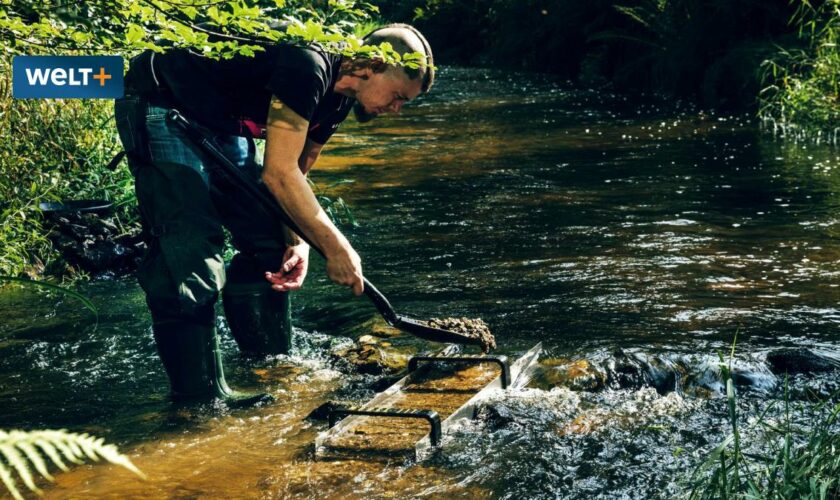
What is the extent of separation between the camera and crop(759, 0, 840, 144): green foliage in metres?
9.83

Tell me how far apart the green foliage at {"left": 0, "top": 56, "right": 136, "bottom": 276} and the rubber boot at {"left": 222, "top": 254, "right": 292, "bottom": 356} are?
6.04 feet

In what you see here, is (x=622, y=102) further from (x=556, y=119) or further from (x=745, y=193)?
(x=745, y=193)

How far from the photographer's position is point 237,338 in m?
4.33

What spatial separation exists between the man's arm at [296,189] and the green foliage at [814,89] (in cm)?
745

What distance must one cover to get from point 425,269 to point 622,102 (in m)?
9.56

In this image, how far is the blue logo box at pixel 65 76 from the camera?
199 inches

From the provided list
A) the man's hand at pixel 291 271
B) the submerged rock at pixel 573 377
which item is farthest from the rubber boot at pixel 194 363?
the submerged rock at pixel 573 377

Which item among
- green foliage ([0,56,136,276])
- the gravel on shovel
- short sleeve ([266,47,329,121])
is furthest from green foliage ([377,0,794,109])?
short sleeve ([266,47,329,121])

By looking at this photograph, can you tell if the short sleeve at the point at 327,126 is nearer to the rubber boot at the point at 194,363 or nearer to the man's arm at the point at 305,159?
the man's arm at the point at 305,159

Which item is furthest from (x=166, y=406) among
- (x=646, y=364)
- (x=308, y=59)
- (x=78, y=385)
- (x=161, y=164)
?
(x=646, y=364)

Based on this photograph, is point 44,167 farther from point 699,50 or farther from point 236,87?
point 699,50

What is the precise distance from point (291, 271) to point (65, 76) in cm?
244

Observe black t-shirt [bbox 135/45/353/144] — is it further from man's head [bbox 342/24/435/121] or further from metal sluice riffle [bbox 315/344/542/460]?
metal sluice riffle [bbox 315/344/542/460]

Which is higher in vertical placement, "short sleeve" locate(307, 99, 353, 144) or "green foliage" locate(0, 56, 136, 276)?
"short sleeve" locate(307, 99, 353, 144)
